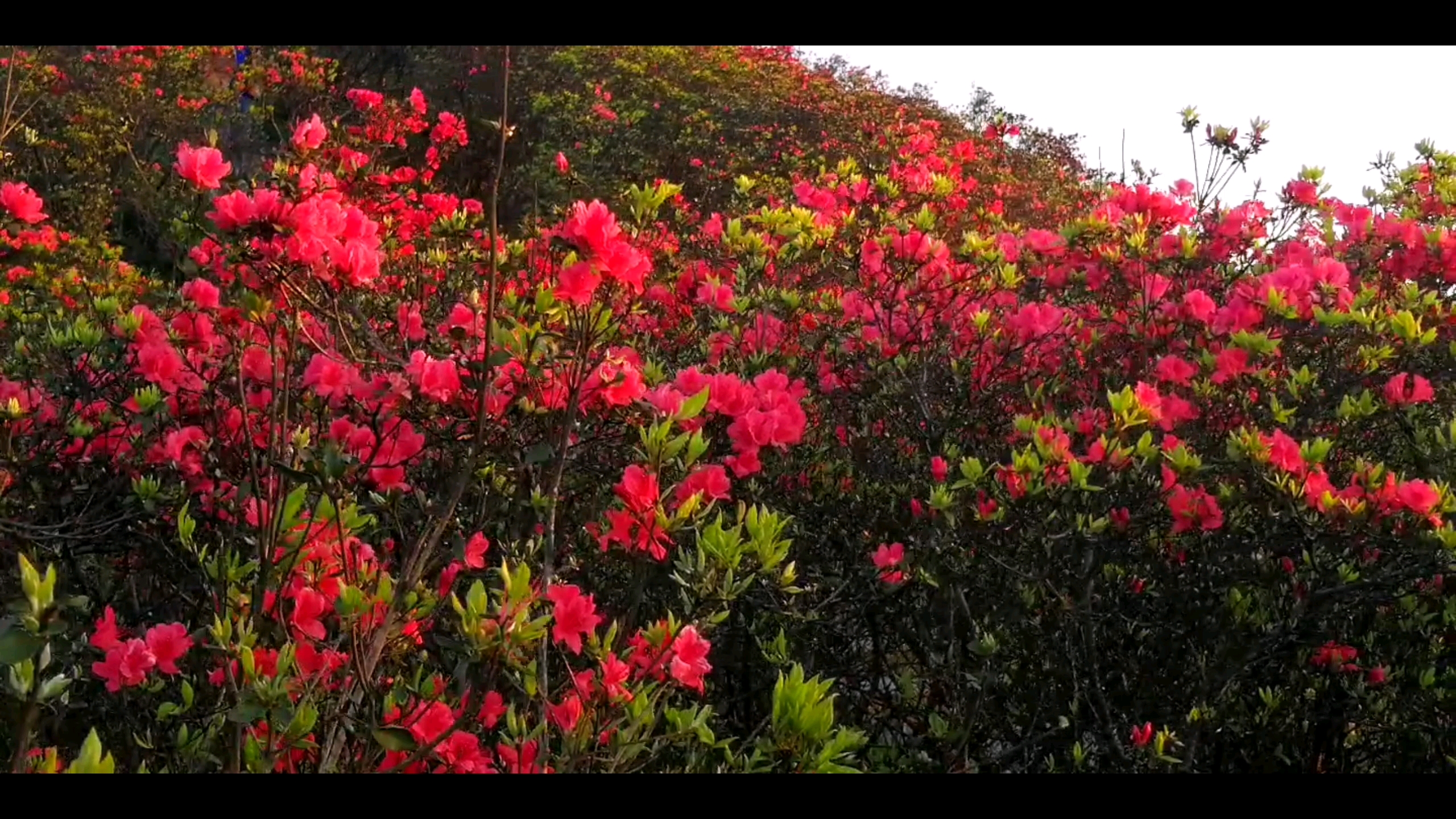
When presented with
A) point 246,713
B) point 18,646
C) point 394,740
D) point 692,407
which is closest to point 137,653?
point 246,713

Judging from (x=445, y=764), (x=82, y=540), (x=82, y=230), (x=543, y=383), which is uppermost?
(x=543, y=383)

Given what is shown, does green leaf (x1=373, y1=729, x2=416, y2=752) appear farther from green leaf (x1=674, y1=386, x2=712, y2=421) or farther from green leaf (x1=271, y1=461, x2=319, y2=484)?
green leaf (x1=674, y1=386, x2=712, y2=421)

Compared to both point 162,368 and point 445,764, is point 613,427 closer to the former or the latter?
point 445,764

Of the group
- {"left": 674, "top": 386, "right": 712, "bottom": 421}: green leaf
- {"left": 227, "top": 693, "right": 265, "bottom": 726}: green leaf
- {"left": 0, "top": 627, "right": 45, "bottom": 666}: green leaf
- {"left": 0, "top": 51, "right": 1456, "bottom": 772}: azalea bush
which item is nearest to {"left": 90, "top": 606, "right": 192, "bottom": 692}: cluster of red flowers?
{"left": 0, "top": 51, "right": 1456, "bottom": 772}: azalea bush

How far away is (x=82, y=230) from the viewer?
286 inches

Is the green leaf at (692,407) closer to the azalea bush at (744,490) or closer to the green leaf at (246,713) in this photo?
the azalea bush at (744,490)

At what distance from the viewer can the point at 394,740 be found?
52.1 inches

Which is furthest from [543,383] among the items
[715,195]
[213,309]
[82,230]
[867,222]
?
[715,195]

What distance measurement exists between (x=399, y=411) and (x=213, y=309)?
2.38 feet

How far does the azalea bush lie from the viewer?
158 centimetres

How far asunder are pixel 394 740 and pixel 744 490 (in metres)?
1.53

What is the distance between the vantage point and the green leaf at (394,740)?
132 centimetres

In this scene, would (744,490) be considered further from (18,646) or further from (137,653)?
(18,646)
